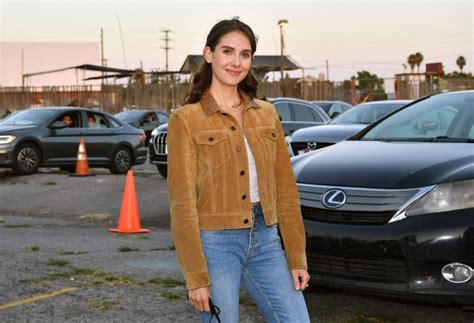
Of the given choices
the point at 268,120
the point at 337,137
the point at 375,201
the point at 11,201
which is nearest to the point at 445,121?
the point at 375,201

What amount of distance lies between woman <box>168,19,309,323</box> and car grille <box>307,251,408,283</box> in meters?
1.45

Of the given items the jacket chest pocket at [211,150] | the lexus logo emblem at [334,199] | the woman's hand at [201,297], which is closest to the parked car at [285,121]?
the lexus logo emblem at [334,199]

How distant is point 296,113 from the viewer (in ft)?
A: 49.4

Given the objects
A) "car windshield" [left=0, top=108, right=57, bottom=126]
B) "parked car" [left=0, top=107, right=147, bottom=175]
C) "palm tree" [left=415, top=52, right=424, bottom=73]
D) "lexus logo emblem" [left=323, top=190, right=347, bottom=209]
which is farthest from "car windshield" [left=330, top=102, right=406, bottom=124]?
"palm tree" [left=415, top=52, right=424, bottom=73]

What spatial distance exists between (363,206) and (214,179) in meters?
1.86

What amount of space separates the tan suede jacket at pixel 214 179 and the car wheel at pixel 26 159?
12656mm

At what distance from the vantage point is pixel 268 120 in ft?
10.4

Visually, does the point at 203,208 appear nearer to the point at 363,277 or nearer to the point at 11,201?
the point at 363,277

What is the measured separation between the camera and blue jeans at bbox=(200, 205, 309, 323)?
2.94 meters

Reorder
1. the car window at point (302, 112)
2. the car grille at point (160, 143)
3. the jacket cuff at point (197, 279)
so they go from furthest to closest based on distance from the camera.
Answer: the car window at point (302, 112)
the car grille at point (160, 143)
the jacket cuff at point (197, 279)

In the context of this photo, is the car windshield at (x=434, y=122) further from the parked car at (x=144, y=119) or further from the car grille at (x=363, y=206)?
the parked car at (x=144, y=119)

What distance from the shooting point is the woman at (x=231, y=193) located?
2.91 meters

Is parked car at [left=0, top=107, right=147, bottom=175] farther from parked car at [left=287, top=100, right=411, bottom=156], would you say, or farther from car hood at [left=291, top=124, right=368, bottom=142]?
car hood at [left=291, top=124, right=368, bottom=142]

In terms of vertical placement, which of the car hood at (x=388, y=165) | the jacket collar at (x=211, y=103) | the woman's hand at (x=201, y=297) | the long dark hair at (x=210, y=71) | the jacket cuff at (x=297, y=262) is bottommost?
the woman's hand at (x=201, y=297)
